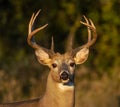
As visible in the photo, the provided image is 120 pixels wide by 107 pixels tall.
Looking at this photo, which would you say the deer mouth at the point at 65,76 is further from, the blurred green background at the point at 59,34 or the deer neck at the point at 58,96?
the blurred green background at the point at 59,34

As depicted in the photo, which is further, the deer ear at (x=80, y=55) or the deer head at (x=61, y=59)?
the deer ear at (x=80, y=55)

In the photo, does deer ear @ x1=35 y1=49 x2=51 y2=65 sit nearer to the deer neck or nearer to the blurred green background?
the deer neck

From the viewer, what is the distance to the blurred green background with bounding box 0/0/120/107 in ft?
64.9

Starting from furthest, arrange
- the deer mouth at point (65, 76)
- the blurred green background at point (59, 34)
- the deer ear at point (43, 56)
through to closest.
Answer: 1. the blurred green background at point (59, 34)
2. the deer ear at point (43, 56)
3. the deer mouth at point (65, 76)

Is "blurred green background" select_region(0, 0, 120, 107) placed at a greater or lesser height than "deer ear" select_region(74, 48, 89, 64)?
lesser

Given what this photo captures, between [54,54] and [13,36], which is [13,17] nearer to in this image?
[13,36]

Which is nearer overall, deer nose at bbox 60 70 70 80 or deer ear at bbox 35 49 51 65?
deer nose at bbox 60 70 70 80

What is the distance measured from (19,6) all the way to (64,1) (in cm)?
100

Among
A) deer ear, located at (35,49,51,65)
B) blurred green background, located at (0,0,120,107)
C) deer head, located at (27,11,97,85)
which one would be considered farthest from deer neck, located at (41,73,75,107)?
blurred green background, located at (0,0,120,107)

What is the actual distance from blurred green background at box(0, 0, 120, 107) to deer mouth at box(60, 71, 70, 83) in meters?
7.26

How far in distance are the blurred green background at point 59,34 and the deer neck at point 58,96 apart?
7162 mm

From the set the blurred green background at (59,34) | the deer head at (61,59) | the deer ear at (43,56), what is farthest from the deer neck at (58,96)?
the blurred green background at (59,34)

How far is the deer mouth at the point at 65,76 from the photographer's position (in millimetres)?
11266

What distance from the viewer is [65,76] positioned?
444 inches
